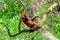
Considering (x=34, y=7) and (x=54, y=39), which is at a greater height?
(x=34, y=7)

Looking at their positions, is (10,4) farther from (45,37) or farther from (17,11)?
(45,37)

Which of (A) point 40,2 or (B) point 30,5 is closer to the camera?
(B) point 30,5

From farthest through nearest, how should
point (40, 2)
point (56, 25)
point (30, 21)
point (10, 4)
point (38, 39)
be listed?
point (56, 25) → point (40, 2) → point (38, 39) → point (10, 4) → point (30, 21)

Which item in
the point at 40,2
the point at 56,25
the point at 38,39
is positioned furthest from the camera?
the point at 56,25

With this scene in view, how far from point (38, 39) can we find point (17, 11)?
0.64 m

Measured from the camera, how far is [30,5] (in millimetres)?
4301

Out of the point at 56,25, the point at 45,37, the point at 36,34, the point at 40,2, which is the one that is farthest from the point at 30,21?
the point at 56,25

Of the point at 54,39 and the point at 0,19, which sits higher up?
the point at 0,19

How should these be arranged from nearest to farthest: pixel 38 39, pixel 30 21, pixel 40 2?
pixel 30 21, pixel 38 39, pixel 40 2

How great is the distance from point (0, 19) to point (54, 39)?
3.53 feet

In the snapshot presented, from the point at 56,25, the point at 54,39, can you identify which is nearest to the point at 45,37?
the point at 54,39

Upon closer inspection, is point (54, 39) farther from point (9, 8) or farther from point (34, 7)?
point (9, 8)

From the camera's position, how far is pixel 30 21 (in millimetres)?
3834

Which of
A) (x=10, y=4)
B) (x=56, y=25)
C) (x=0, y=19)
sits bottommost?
(x=56, y=25)
